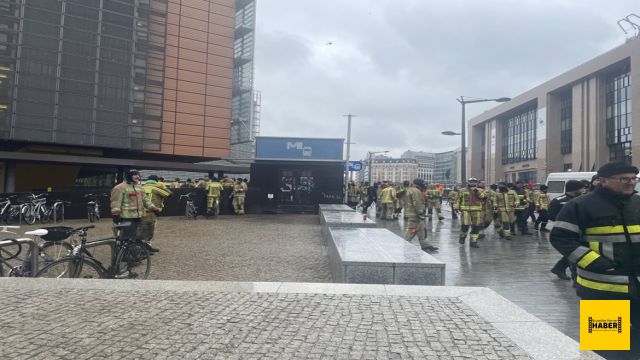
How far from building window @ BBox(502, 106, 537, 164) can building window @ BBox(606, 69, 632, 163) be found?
15234 mm

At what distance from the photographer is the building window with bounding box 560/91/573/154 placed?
5369 cm

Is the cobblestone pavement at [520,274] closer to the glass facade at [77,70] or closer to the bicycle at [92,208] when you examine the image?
the bicycle at [92,208]

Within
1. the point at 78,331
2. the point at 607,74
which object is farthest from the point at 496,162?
the point at 78,331

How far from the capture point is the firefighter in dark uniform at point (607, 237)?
2.95m

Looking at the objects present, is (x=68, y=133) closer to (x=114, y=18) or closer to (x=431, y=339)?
(x=114, y=18)

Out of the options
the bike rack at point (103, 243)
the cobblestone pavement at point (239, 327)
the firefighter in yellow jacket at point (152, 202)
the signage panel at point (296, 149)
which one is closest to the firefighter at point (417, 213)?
the cobblestone pavement at point (239, 327)

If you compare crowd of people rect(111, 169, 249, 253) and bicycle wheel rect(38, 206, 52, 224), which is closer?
crowd of people rect(111, 169, 249, 253)

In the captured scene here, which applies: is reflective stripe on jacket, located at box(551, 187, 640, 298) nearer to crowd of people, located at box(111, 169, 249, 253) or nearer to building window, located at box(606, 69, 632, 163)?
crowd of people, located at box(111, 169, 249, 253)

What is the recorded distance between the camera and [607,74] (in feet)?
152

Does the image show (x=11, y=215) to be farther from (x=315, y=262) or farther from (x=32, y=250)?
(x=315, y=262)

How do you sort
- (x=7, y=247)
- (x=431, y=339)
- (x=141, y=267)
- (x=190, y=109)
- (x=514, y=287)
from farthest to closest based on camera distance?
(x=190, y=109), (x=141, y=267), (x=514, y=287), (x=7, y=247), (x=431, y=339)

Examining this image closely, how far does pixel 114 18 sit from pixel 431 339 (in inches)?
1294

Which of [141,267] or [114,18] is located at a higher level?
[114,18]

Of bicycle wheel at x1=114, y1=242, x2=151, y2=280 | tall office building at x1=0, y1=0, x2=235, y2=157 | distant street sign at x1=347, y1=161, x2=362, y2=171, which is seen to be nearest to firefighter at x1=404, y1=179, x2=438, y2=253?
bicycle wheel at x1=114, y1=242, x2=151, y2=280
